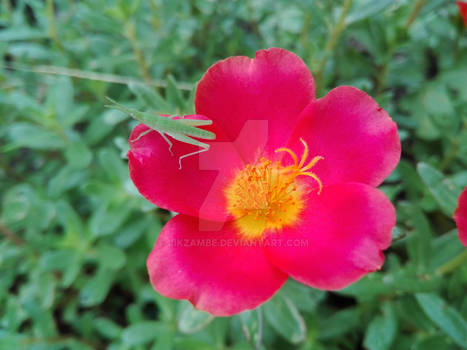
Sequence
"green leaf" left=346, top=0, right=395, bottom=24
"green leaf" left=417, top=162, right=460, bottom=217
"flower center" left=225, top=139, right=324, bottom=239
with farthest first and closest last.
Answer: "green leaf" left=346, top=0, right=395, bottom=24, "green leaf" left=417, top=162, right=460, bottom=217, "flower center" left=225, top=139, right=324, bottom=239

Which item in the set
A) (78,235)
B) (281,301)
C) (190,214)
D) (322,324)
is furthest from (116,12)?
(322,324)

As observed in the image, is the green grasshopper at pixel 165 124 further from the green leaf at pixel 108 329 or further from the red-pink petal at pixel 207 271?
the green leaf at pixel 108 329

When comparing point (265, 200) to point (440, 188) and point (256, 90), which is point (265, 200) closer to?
point (256, 90)

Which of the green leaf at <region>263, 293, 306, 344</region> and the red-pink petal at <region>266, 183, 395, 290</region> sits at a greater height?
the red-pink petal at <region>266, 183, 395, 290</region>

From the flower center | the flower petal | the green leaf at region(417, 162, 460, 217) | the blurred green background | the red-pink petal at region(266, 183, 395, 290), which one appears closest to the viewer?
the red-pink petal at region(266, 183, 395, 290)

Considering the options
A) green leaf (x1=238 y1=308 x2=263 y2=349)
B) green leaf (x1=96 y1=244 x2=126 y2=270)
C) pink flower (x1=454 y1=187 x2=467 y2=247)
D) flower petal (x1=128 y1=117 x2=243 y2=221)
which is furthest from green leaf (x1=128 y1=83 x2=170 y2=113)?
pink flower (x1=454 y1=187 x2=467 y2=247)

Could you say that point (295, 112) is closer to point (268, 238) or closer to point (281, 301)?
point (268, 238)

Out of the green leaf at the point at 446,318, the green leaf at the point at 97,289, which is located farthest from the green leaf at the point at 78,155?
the green leaf at the point at 446,318

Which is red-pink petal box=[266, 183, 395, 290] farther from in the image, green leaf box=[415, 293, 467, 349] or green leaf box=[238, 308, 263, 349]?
green leaf box=[415, 293, 467, 349]

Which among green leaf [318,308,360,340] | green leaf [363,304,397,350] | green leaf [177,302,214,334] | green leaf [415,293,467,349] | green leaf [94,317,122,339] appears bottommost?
green leaf [94,317,122,339]
